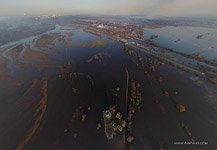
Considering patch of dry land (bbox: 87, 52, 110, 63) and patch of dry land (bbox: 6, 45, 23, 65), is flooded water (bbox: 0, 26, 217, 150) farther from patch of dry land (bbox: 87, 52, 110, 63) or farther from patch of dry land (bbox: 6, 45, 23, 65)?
patch of dry land (bbox: 6, 45, 23, 65)

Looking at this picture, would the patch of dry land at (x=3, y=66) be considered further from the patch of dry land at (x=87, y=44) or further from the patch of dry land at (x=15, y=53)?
the patch of dry land at (x=87, y=44)

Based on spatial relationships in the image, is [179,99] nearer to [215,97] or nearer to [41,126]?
[215,97]

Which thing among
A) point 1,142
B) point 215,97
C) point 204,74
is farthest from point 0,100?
point 204,74

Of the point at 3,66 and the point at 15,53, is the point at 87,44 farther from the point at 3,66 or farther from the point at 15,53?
the point at 3,66

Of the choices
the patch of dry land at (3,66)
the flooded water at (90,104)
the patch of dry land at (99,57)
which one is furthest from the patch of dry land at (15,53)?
the patch of dry land at (99,57)

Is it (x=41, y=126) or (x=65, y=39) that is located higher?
(x=41, y=126)

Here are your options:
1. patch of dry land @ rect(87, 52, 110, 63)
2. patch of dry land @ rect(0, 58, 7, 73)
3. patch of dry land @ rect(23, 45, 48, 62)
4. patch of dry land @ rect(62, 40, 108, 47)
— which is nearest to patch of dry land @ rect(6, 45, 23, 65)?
patch of dry land @ rect(23, 45, 48, 62)

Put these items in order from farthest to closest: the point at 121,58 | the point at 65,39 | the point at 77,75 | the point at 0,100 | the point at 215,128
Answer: the point at 65,39 → the point at 121,58 → the point at 77,75 → the point at 0,100 → the point at 215,128
